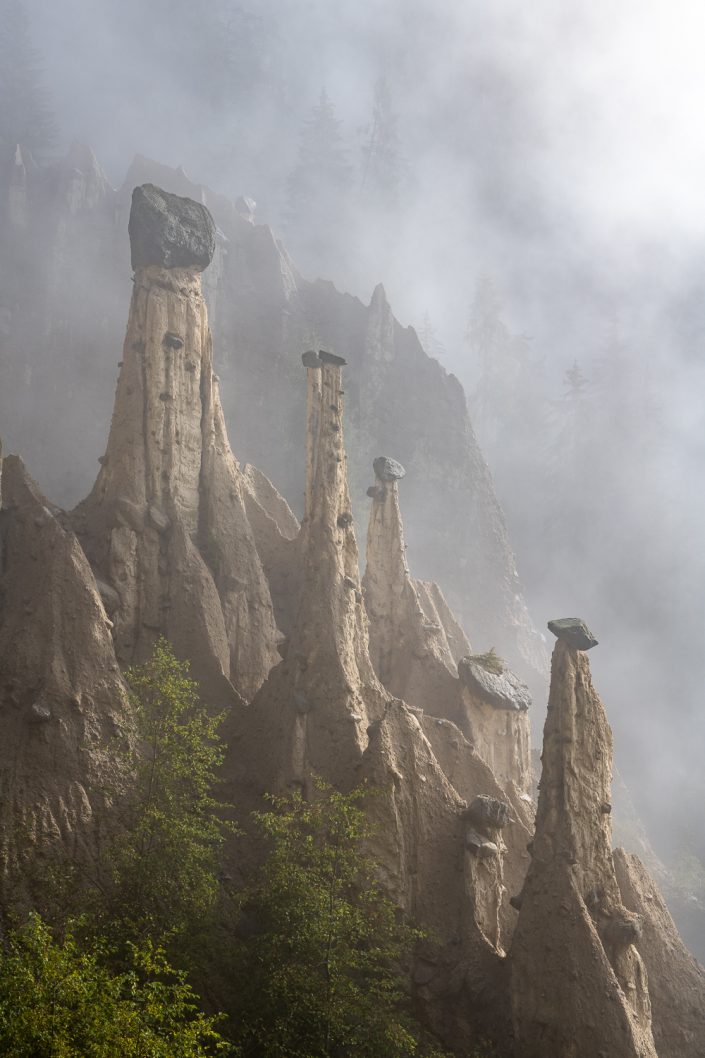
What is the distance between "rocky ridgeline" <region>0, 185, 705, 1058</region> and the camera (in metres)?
19.0

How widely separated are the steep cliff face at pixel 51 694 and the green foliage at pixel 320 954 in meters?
4.17

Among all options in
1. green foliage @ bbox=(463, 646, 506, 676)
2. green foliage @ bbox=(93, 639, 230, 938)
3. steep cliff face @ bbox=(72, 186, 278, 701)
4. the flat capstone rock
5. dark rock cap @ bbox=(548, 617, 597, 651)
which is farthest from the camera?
green foliage @ bbox=(463, 646, 506, 676)

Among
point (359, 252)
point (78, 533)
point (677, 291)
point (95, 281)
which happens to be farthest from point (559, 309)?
point (78, 533)

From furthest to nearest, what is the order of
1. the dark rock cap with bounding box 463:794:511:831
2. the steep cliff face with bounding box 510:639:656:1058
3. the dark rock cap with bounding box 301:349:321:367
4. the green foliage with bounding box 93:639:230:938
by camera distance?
the dark rock cap with bounding box 301:349:321:367 → the dark rock cap with bounding box 463:794:511:831 → the steep cliff face with bounding box 510:639:656:1058 → the green foliage with bounding box 93:639:230:938

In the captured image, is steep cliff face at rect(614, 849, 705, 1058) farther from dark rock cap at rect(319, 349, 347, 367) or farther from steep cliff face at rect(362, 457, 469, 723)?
dark rock cap at rect(319, 349, 347, 367)

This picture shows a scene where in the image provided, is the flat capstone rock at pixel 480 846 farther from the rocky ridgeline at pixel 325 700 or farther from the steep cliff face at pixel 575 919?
the steep cliff face at pixel 575 919

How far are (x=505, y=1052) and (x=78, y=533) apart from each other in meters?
18.4

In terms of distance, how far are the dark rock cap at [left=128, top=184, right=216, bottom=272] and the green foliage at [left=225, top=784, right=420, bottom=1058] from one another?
20.2 m

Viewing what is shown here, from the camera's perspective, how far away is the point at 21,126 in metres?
73.3

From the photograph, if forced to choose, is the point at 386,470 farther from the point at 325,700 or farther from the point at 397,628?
the point at 325,700

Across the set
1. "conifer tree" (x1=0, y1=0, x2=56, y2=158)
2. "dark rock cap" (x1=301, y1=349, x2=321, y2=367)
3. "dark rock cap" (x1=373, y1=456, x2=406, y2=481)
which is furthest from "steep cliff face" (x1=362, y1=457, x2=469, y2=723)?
"conifer tree" (x1=0, y1=0, x2=56, y2=158)

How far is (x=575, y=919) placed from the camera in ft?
61.7

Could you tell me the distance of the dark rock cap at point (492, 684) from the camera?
1174 inches

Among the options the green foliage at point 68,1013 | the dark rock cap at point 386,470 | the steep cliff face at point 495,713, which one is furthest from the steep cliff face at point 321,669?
the green foliage at point 68,1013
